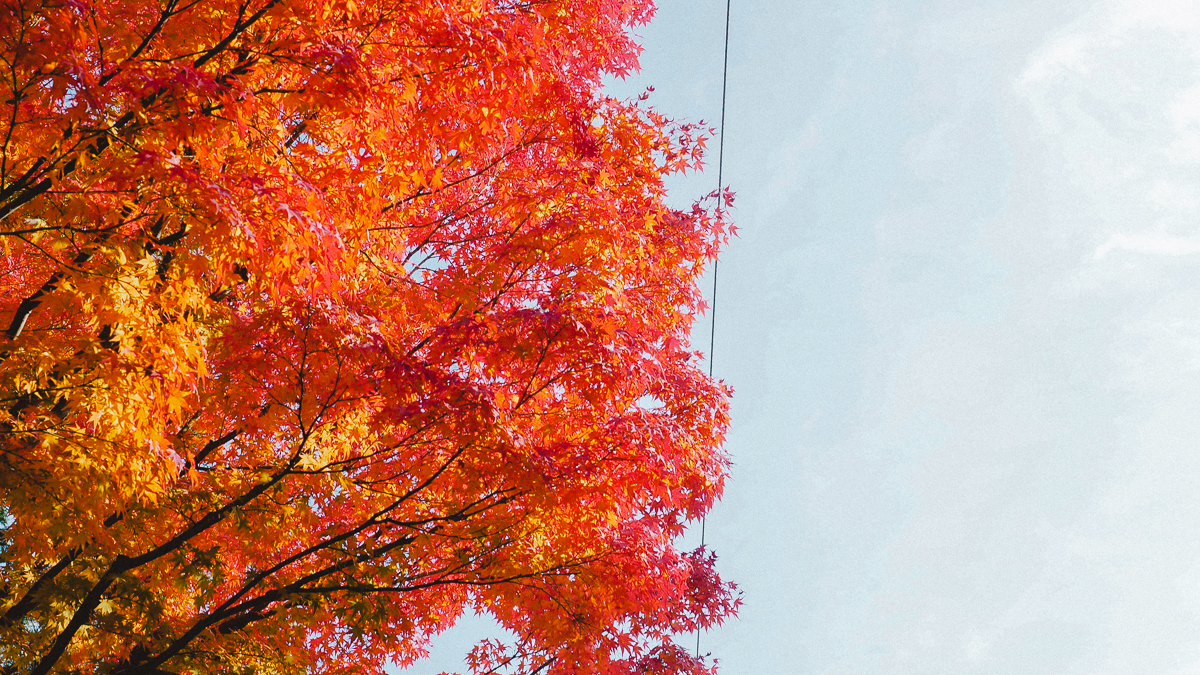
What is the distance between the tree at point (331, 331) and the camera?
4363 mm

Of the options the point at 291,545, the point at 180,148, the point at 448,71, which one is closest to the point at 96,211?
the point at 180,148

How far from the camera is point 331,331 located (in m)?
5.66

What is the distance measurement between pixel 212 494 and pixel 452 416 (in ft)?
6.45

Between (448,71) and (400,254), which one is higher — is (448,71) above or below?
below

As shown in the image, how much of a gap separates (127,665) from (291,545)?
165 cm

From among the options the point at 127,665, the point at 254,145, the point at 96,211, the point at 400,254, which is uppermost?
the point at 400,254

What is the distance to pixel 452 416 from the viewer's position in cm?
561

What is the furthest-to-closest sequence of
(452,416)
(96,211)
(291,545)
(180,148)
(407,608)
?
(291,545), (407,608), (452,416), (96,211), (180,148)

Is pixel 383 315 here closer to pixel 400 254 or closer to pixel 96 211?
pixel 400 254

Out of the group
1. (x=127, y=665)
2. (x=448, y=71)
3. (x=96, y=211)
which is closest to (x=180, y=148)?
(x=96, y=211)

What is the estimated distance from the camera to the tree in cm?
436

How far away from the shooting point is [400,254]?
665 centimetres

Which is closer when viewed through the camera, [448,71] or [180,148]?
[180,148]

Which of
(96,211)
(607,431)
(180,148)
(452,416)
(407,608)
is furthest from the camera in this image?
(407,608)
